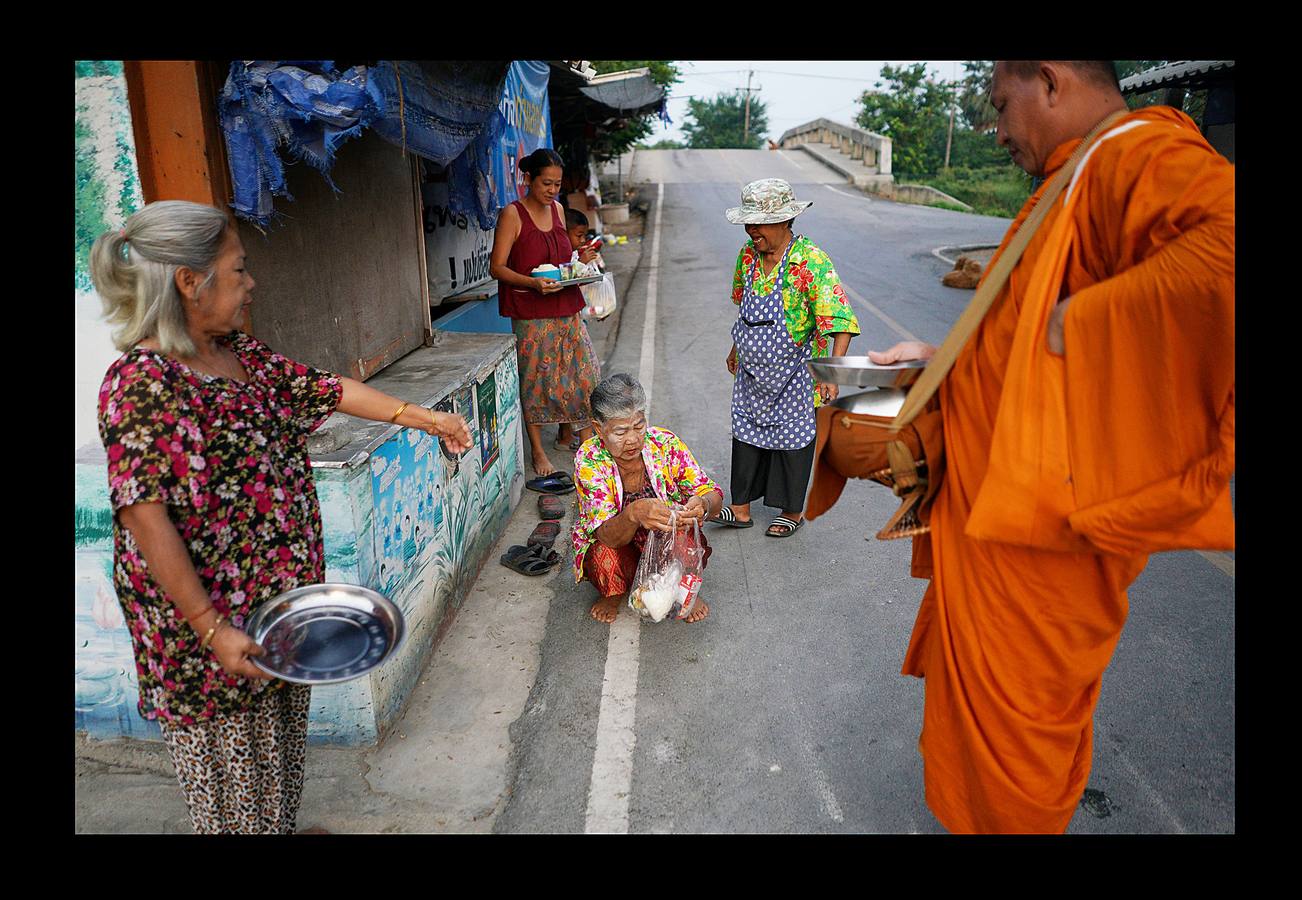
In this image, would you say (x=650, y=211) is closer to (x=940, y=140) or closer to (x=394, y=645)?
(x=394, y=645)

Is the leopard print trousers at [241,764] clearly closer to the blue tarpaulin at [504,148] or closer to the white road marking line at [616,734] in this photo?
the white road marking line at [616,734]

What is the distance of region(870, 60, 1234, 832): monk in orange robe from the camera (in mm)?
1643

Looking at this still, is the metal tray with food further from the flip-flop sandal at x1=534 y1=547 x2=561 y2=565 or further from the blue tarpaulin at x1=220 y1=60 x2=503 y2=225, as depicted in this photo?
the blue tarpaulin at x1=220 y1=60 x2=503 y2=225

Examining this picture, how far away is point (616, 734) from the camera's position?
302cm

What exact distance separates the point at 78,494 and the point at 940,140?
4797 centimetres

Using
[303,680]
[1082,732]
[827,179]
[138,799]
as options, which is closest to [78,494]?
[138,799]

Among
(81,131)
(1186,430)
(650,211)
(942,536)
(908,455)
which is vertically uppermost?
(81,131)

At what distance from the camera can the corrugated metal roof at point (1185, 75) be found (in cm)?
868

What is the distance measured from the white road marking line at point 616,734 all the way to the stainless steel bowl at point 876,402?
140 cm

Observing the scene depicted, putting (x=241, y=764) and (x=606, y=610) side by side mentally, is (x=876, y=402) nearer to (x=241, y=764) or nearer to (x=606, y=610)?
(x=241, y=764)

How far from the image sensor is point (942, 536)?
2109 millimetres

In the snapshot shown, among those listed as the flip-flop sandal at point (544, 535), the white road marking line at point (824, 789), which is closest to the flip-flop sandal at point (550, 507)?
the flip-flop sandal at point (544, 535)

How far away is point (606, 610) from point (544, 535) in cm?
90

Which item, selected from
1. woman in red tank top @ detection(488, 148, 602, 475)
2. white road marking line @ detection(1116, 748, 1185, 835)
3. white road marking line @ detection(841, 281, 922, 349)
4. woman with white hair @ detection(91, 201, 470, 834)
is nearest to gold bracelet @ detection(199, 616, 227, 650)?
woman with white hair @ detection(91, 201, 470, 834)
